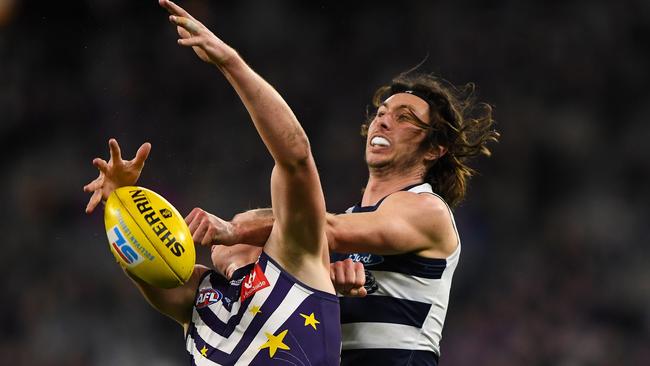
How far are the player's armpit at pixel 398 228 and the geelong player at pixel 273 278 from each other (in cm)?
53

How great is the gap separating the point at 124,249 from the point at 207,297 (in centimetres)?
51

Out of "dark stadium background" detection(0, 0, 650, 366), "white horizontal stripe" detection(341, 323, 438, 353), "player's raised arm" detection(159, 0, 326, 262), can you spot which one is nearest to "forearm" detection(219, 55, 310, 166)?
"player's raised arm" detection(159, 0, 326, 262)

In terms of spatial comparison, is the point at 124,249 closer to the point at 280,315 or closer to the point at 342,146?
the point at 280,315

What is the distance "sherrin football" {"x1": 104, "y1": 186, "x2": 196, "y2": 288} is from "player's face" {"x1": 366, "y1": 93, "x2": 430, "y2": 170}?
1836 millimetres

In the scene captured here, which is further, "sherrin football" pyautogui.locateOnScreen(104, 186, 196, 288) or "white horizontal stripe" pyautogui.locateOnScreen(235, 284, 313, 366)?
"white horizontal stripe" pyautogui.locateOnScreen(235, 284, 313, 366)

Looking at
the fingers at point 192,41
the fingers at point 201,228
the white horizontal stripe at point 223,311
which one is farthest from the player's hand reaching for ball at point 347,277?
the fingers at point 192,41

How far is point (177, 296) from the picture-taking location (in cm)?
383

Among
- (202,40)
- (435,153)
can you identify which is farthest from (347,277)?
(435,153)

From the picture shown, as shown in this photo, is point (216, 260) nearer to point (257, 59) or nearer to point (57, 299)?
point (57, 299)

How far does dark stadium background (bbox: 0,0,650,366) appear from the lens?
945 centimetres

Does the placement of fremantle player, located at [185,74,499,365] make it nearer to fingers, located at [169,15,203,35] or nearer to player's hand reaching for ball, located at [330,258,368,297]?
player's hand reaching for ball, located at [330,258,368,297]

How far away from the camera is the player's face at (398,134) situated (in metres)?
5.01

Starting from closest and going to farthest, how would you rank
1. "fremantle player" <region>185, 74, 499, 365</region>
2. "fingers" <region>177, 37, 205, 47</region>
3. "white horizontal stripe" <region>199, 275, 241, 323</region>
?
1. "fingers" <region>177, 37, 205, 47</region>
2. "white horizontal stripe" <region>199, 275, 241, 323</region>
3. "fremantle player" <region>185, 74, 499, 365</region>

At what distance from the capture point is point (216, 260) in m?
3.96
